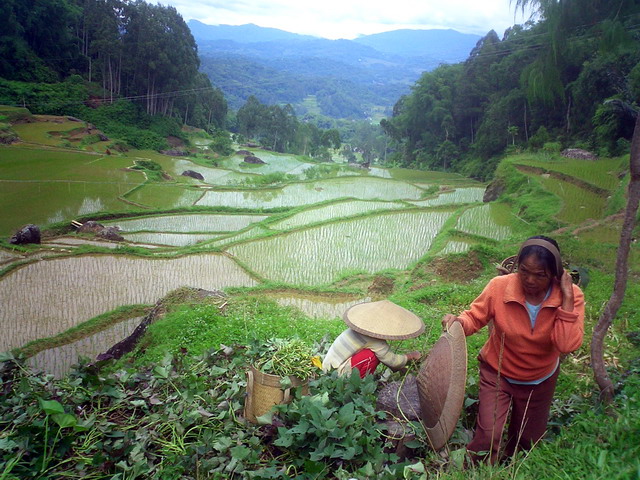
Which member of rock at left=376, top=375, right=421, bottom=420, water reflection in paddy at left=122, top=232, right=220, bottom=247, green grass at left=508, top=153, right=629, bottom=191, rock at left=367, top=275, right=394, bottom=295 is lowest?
water reflection in paddy at left=122, top=232, right=220, bottom=247

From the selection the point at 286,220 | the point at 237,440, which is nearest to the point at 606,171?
the point at 286,220

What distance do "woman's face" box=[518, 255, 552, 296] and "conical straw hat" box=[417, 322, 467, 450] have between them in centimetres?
35

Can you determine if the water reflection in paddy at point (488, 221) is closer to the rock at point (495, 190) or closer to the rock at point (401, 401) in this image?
the rock at point (495, 190)

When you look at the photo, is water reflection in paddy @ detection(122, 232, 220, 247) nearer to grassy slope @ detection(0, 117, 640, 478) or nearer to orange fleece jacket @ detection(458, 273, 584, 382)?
grassy slope @ detection(0, 117, 640, 478)

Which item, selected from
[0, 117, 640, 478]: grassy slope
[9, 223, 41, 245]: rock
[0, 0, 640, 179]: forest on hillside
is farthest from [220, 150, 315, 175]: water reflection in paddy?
[0, 117, 640, 478]: grassy slope

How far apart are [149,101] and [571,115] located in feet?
73.2

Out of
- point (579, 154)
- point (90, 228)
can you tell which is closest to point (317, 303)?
→ point (90, 228)

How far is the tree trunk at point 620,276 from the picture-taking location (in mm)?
2129

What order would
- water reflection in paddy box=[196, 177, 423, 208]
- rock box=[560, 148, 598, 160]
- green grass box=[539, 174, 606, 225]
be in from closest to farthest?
green grass box=[539, 174, 606, 225], water reflection in paddy box=[196, 177, 423, 208], rock box=[560, 148, 598, 160]

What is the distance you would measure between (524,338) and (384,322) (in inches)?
Answer: 30.1

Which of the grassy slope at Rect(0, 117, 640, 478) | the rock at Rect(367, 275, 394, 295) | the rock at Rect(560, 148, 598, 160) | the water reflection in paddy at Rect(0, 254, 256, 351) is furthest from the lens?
the rock at Rect(560, 148, 598, 160)

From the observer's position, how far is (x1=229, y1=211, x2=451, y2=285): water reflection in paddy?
789 centimetres

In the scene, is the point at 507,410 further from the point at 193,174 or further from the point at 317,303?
the point at 193,174

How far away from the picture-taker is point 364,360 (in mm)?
2537
